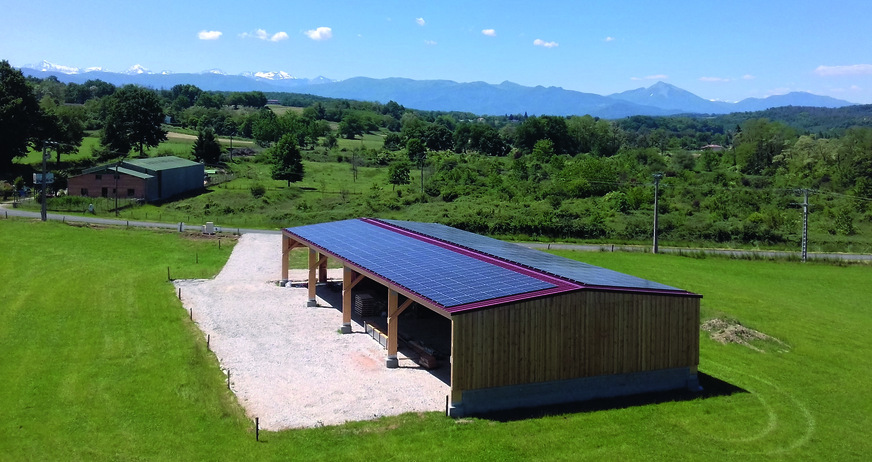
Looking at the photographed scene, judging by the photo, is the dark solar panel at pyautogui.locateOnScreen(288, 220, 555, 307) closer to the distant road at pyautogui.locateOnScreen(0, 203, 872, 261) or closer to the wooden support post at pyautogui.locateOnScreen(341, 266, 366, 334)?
Result: the wooden support post at pyautogui.locateOnScreen(341, 266, 366, 334)

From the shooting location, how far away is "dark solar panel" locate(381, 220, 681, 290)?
23.7m

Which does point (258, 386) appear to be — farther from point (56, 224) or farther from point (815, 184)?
point (815, 184)

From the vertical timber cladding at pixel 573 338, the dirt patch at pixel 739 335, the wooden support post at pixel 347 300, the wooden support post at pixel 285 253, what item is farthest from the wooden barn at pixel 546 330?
the wooden support post at pixel 285 253

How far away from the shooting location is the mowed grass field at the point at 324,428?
1783 cm

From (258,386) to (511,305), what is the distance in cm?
834

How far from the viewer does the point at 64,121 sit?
282ft

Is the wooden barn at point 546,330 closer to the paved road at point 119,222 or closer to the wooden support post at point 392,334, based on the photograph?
the wooden support post at point 392,334

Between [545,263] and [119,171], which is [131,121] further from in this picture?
[545,263]

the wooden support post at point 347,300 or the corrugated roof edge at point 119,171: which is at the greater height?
the corrugated roof edge at point 119,171

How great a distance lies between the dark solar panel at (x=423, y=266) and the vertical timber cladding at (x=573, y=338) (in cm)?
86

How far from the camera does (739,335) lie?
2983 centimetres

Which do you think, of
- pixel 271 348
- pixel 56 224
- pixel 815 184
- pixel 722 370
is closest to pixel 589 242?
pixel 722 370

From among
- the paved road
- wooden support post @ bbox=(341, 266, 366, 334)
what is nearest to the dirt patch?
wooden support post @ bbox=(341, 266, 366, 334)

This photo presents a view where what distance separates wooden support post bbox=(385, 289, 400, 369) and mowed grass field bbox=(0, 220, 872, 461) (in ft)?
11.9
